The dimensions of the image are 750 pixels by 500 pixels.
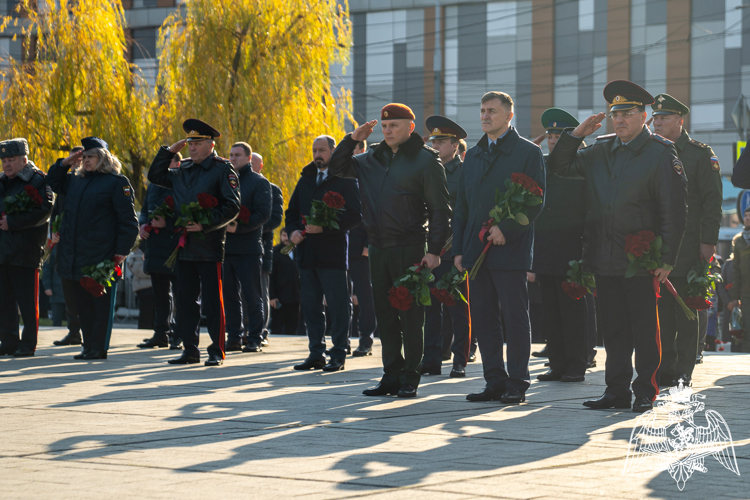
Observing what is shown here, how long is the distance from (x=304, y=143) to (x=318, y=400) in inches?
542

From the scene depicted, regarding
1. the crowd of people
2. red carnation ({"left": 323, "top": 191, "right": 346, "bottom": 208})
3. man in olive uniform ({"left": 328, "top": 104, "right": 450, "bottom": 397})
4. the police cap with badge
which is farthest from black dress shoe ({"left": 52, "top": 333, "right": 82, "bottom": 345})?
man in olive uniform ({"left": 328, "top": 104, "right": 450, "bottom": 397})

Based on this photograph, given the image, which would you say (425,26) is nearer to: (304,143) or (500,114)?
(304,143)

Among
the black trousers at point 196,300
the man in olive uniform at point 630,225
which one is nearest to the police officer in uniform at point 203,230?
the black trousers at point 196,300

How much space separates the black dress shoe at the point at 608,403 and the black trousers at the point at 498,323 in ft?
1.58

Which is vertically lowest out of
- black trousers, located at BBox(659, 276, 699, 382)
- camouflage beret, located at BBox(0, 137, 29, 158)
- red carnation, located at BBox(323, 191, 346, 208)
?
black trousers, located at BBox(659, 276, 699, 382)

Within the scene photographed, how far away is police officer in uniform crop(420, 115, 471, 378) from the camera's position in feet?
27.4

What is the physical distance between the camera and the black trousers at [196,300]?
884 centimetres

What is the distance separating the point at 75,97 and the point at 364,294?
38.0 feet

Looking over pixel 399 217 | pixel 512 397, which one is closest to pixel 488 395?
pixel 512 397

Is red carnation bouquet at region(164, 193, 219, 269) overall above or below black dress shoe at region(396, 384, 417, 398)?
above

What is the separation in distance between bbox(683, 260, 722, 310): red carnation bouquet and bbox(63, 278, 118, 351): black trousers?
5.30 m

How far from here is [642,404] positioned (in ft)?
20.2

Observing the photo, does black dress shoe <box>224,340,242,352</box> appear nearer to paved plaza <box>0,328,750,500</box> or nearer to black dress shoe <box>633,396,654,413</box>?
paved plaza <box>0,328,750,500</box>

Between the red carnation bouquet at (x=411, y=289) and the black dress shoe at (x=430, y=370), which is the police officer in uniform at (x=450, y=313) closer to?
the black dress shoe at (x=430, y=370)
